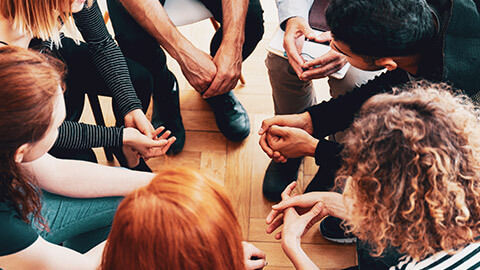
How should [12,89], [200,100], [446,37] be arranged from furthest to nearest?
1. [200,100]
2. [446,37]
3. [12,89]

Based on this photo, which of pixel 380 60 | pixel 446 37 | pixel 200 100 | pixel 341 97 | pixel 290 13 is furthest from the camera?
pixel 200 100

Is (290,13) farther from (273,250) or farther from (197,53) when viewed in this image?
(273,250)

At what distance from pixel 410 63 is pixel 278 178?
0.70m

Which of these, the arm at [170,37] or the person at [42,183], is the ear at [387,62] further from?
the person at [42,183]

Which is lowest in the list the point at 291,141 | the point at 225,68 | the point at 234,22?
the point at 291,141

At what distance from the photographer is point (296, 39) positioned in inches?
56.4

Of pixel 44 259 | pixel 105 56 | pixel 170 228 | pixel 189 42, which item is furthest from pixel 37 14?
pixel 170 228

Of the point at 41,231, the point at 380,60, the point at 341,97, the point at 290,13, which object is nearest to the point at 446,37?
the point at 380,60

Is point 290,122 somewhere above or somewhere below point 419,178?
below

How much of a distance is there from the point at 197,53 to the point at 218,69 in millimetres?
92

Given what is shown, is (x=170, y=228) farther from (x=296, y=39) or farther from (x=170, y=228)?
(x=296, y=39)

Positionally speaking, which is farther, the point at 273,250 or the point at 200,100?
the point at 200,100

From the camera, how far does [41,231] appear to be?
1.07 m

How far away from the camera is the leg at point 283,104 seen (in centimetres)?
157
